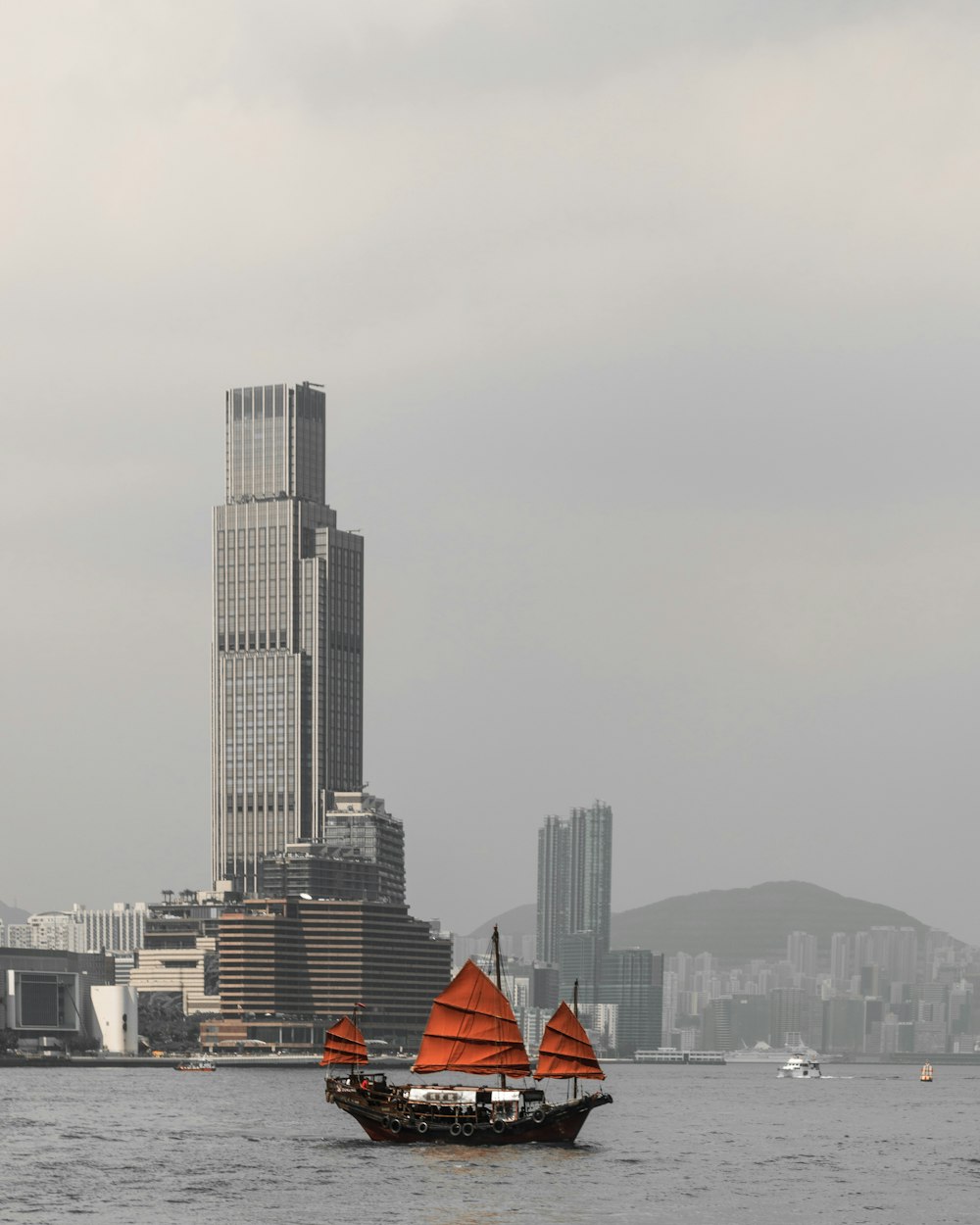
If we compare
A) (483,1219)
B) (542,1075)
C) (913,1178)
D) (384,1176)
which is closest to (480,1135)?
(542,1075)

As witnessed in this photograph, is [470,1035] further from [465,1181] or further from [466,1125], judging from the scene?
[465,1181]

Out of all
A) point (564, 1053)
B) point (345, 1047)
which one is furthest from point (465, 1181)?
point (345, 1047)

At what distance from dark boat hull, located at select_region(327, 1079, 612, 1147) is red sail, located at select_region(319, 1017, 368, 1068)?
30.3 feet

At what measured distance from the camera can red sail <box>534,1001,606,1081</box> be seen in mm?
164375

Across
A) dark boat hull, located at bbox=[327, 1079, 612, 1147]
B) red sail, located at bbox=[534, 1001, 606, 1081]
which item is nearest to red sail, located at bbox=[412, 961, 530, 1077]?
red sail, located at bbox=[534, 1001, 606, 1081]

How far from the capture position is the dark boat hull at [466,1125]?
156375 millimetres

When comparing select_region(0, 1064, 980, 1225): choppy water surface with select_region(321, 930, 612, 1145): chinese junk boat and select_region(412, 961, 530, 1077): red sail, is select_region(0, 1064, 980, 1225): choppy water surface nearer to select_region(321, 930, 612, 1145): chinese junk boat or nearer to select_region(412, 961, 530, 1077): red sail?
select_region(321, 930, 612, 1145): chinese junk boat

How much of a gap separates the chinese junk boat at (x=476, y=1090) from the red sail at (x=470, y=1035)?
2.8 inches

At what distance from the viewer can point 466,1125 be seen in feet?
514

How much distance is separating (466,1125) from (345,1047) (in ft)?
85.7

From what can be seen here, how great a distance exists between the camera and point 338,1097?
541 feet

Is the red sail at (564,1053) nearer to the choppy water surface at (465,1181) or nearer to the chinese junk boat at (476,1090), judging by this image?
the chinese junk boat at (476,1090)

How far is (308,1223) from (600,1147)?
2324 inches

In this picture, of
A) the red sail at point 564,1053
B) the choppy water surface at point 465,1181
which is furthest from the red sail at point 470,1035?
the choppy water surface at point 465,1181
